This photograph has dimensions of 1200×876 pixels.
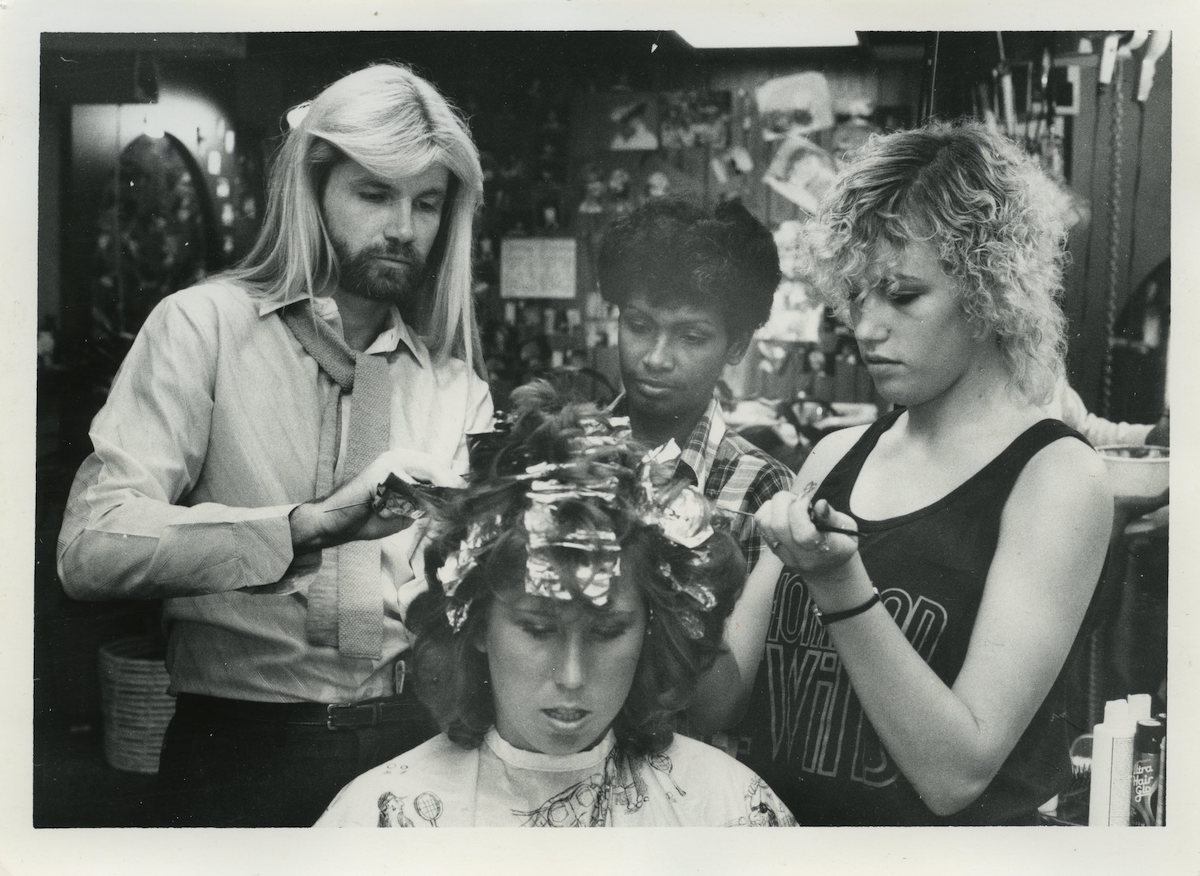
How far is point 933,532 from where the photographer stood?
2.83 m

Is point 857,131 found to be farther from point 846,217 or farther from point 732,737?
point 732,737

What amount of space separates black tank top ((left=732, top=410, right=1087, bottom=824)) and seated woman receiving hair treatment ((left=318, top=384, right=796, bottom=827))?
0.13 meters

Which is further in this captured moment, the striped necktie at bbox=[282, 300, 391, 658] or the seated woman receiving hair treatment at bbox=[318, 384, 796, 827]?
the striped necktie at bbox=[282, 300, 391, 658]

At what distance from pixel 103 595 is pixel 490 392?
1.18m

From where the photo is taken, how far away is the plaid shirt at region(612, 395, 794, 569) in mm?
2938

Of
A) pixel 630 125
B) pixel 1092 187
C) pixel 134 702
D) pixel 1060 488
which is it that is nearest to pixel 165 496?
pixel 134 702

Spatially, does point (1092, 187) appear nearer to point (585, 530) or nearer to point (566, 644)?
point (585, 530)

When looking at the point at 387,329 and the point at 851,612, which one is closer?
the point at 851,612

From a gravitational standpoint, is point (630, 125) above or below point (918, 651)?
A: above

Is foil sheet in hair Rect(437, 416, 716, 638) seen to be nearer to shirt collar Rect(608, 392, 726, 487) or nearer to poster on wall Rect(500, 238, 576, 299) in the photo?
shirt collar Rect(608, 392, 726, 487)

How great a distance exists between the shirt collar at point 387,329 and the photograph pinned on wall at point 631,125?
741 mm

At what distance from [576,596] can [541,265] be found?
90 centimetres

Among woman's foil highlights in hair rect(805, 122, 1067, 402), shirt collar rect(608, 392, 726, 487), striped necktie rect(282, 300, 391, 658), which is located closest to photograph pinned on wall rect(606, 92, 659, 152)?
woman's foil highlights in hair rect(805, 122, 1067, 402)

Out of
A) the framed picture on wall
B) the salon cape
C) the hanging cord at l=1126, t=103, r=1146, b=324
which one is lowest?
the salon cape
